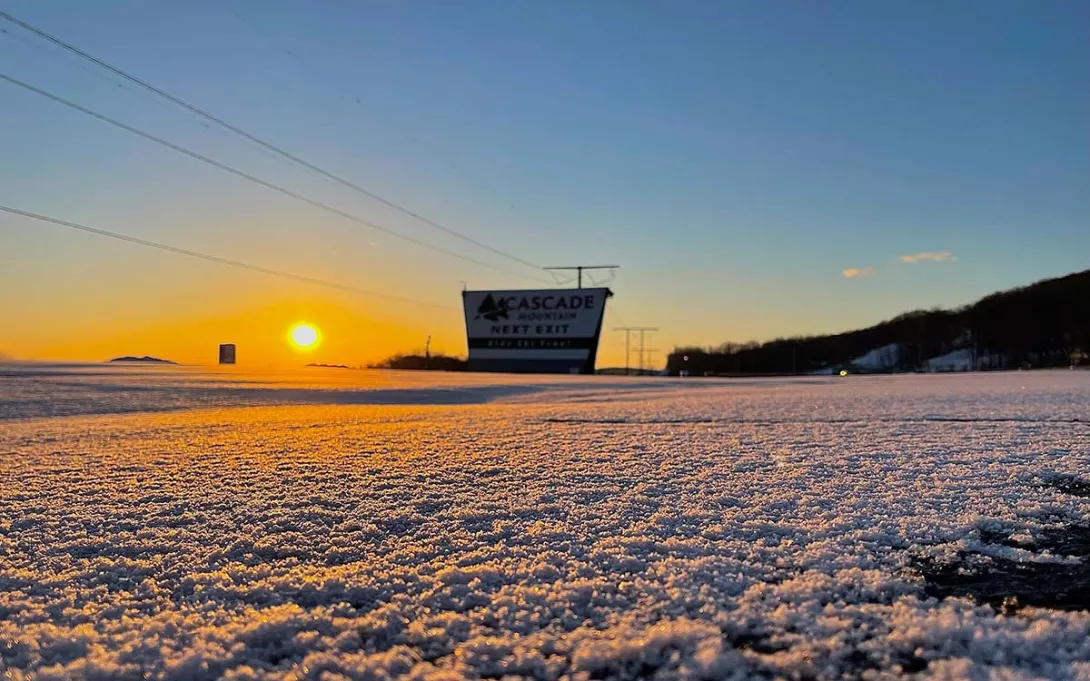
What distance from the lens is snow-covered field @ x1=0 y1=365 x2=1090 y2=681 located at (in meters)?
1.21

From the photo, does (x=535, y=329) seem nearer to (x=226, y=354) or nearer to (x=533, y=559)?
(x=226, y=354)

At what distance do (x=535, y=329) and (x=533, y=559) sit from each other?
3358 centimetres

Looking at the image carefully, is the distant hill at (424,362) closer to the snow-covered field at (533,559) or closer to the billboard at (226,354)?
the billboard at (226,354)

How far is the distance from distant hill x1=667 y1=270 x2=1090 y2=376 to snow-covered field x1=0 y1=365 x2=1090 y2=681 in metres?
66.4

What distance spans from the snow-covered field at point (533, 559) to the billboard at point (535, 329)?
99.9 feet

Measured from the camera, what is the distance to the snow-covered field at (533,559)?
3.98ft

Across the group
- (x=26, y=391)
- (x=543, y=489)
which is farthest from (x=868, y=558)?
(x=26, y=391)

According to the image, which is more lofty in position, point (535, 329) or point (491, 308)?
point (491, 308)

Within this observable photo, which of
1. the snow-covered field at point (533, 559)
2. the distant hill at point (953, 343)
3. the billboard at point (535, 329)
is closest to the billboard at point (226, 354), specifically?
the billboard at point (535, 329)

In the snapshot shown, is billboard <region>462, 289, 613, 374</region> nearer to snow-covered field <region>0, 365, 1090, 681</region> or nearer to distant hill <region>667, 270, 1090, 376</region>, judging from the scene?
snow-covered field <region>0, 365, 1090, 681</region>

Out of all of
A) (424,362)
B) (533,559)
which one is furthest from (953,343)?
(533,559)

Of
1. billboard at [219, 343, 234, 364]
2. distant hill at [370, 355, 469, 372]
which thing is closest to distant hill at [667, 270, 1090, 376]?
distant hill at [370, 355, 469, 372]

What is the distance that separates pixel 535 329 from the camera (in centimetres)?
3531

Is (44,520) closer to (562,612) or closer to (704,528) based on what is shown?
(562,612)
